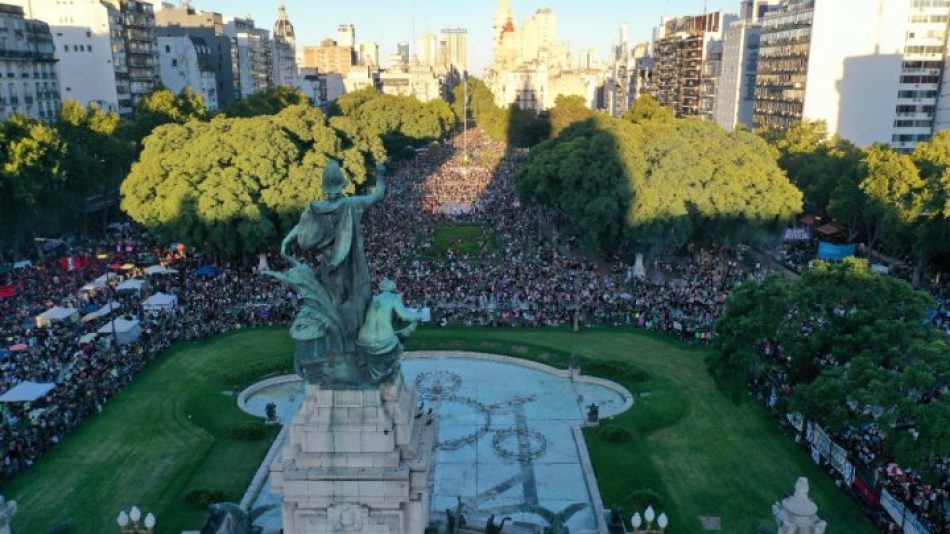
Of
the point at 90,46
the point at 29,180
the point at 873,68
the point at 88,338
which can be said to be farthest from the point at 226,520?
the point at 90,46

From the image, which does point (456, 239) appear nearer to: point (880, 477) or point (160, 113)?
point (160, 113)

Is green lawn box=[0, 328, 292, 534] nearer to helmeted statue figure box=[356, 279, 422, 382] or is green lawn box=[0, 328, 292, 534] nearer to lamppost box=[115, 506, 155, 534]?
lamppost box=[115, 506, 155, 534]

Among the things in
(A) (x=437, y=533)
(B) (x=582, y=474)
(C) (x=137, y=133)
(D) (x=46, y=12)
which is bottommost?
(B) (x=582, y=474)

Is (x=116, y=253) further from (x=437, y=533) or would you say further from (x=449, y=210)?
(x=437, y=533)

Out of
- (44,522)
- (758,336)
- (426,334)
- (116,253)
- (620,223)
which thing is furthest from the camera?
(116,253)

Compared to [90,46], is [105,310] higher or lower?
lower

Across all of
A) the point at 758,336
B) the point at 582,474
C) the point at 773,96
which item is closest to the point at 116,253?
the point at 582,474

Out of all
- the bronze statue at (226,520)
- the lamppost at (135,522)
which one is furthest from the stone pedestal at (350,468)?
the lamppost at (135,522)

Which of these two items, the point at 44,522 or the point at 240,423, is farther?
the point at 240,423
